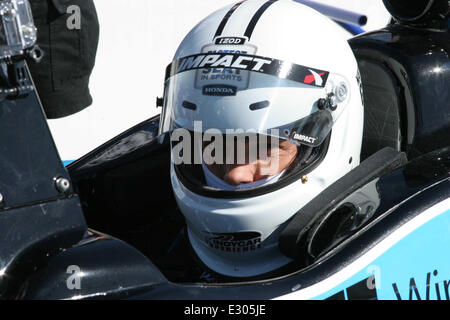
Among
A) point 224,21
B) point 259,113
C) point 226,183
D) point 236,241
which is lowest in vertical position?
point 236,241

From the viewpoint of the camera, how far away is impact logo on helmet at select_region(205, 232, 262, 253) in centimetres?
167

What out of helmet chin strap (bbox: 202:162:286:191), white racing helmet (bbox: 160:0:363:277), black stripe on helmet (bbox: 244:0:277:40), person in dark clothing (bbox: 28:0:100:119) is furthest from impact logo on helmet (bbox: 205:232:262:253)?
person in dark clothing (bbox: 28:0:100:119)

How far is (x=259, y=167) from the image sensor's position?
163 cm

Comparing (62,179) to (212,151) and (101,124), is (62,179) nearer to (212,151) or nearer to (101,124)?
(212,151)

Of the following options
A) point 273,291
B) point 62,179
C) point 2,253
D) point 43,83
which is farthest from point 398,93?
point 43,83

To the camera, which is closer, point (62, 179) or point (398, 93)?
point (62, 179)

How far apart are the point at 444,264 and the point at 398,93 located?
51 cm

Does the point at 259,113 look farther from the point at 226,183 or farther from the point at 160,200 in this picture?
the point at 160,200

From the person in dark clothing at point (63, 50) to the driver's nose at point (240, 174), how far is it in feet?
4.49

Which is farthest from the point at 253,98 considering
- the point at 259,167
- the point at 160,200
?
the point at 160,200

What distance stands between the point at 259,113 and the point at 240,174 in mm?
145

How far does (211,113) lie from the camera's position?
161 cm

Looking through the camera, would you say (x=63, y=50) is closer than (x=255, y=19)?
No

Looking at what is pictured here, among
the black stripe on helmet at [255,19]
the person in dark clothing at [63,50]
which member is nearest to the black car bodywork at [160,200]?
the black stripe on helmet at [255,19]
